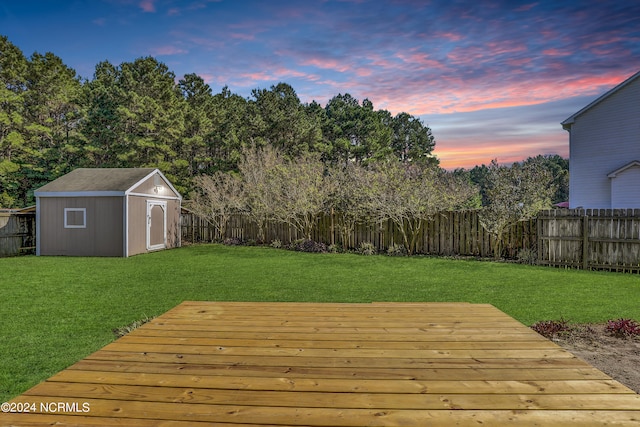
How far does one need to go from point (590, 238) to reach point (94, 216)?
15608 millimetres

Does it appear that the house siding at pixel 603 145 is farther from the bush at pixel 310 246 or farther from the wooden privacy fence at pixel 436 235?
the bush at pixel 310 246

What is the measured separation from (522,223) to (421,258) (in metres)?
3.07

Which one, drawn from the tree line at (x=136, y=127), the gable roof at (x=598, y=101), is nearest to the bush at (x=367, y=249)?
the tree line at (x=136, y=127)

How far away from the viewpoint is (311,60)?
12773mm

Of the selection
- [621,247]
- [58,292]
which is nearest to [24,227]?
[58,292]

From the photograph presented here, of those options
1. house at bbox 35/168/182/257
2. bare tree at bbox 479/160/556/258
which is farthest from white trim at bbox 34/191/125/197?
bare tree at bbox 479/160/556/258

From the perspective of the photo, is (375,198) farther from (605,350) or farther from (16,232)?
(16,232)

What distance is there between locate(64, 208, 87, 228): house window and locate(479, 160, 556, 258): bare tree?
1368 centimetres

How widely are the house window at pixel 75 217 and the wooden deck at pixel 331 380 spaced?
13.3m

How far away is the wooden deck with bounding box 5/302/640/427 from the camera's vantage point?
165 centimetres

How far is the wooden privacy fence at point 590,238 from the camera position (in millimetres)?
9469

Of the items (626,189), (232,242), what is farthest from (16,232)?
(626,189)

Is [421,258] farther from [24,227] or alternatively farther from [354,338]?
[24,227]

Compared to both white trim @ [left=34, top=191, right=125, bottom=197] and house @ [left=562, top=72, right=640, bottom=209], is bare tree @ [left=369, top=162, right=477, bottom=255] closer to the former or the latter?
house @ [left=562, top=72, right=640, bottom=209]
